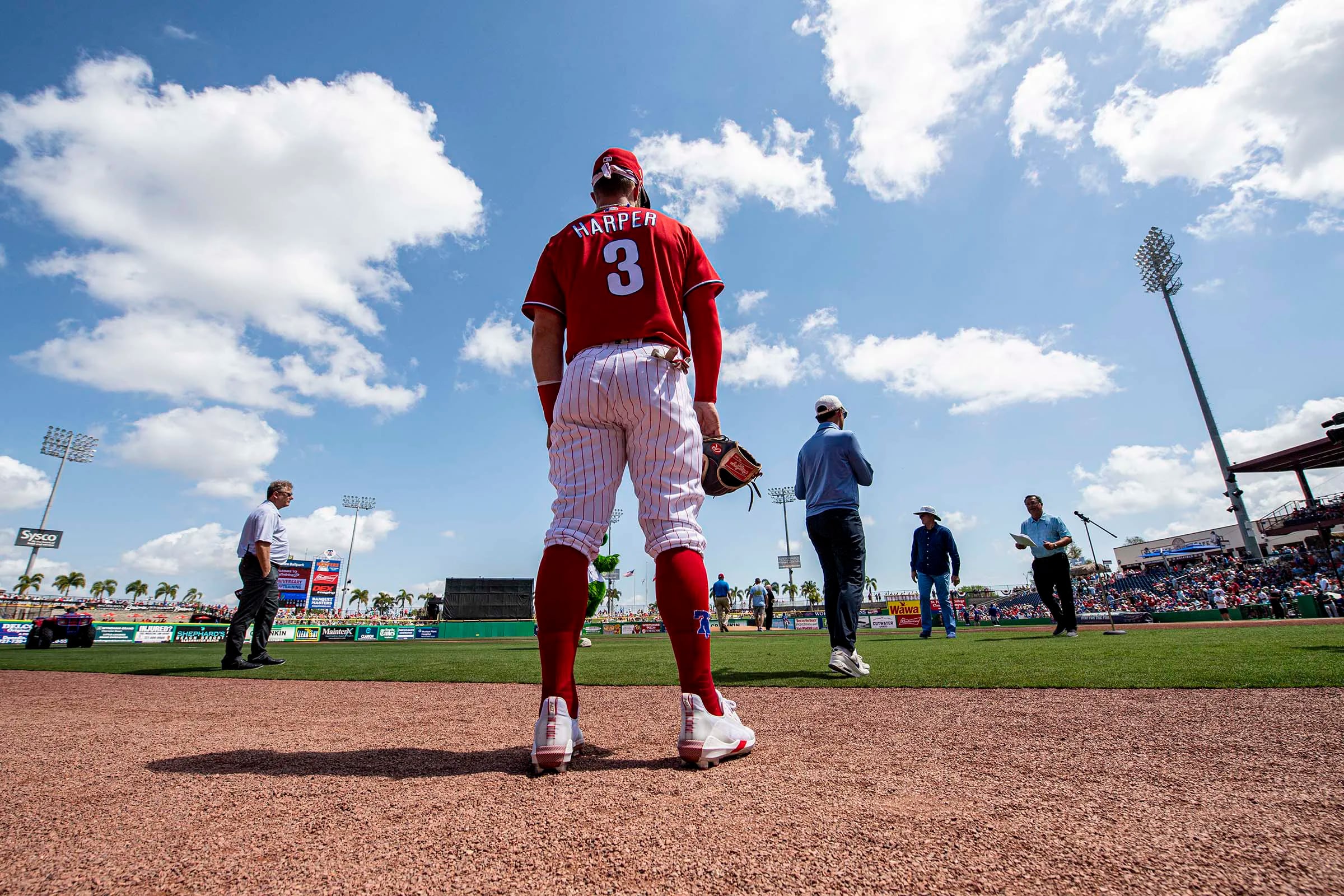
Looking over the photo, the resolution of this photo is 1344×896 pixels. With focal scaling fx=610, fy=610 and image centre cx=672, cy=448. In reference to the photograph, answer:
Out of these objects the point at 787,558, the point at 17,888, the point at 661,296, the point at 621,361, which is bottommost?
the point at 17,888

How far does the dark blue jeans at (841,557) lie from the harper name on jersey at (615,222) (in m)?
2.95

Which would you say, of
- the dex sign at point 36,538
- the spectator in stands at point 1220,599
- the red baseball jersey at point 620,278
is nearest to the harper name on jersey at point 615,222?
the red baseball jersey at point 620,278

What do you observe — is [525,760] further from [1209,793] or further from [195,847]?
[1209,793]

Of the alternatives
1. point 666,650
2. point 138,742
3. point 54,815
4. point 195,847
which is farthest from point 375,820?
Result: point 666,650

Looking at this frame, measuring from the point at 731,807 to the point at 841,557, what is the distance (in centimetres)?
351

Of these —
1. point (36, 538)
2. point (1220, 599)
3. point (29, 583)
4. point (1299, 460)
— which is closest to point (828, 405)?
point (1220, 599)

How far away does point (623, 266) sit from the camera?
2475mm

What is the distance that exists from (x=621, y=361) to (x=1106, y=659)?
411 cm

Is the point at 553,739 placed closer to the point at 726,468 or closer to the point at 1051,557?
the point at 726,468

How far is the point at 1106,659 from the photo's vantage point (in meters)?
4.19

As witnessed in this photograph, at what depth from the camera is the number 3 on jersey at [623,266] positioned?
2.44m

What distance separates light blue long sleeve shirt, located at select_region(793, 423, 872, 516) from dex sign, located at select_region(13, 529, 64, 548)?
218 feet

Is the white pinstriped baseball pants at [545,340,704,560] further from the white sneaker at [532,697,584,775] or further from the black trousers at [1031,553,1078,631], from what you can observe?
the black trousers at [1031,553,1078,631]

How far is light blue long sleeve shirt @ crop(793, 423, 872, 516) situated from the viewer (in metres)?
4.75
